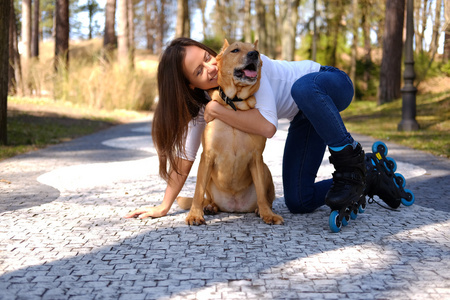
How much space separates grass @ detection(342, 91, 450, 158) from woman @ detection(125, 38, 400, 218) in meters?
3.94

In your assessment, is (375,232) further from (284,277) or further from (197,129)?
(197,129)

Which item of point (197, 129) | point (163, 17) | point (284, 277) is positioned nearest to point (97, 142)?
point (197, 129)

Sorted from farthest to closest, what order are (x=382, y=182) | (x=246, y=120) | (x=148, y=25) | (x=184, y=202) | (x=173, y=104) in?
(x=148, y=25)
(x=184, y=202)
(x=382, y=182)
(x=173, y=104)
(x=246, y=120)

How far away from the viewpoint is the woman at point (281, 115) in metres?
3.15

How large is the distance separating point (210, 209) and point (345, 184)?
113 cm

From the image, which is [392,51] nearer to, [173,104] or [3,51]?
[3,51]

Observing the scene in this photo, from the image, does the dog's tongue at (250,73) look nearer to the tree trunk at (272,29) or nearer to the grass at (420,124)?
the grass at (420,124)

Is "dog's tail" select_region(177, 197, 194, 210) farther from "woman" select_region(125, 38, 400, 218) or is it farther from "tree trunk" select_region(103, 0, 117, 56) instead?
"tree trunk" select_region(103, 0, 117, 56)

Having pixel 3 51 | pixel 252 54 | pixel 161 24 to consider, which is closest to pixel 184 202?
pixel 252 54

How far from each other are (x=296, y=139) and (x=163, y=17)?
48.8 metres

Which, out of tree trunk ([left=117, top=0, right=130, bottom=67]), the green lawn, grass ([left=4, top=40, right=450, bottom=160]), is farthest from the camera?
tree trunk ([left=117, top=0, right=130, bottom=67])

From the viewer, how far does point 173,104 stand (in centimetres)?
351

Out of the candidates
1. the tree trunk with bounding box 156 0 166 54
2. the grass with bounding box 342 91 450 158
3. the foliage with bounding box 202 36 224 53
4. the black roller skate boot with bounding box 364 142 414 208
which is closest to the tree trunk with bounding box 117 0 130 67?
the foliage with bounding box 202 36 224 53

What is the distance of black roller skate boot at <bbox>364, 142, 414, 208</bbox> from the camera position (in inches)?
141
